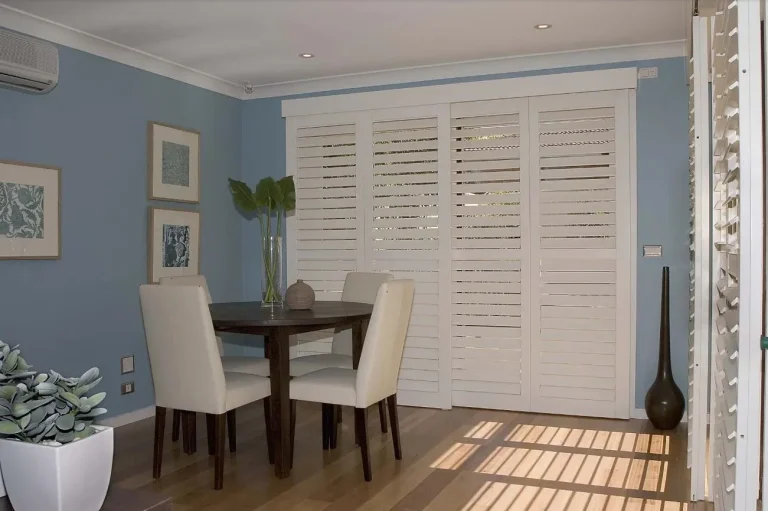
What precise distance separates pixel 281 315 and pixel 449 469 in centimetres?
114

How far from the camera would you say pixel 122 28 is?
4117 millimetres

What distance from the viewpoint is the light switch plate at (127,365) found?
15.0 feet

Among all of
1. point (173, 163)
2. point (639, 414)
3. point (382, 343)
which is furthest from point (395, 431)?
point (173, 163)

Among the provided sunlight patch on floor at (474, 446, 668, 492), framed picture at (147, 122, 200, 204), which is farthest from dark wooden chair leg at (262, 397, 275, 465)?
framed picture at (147, 122, 200, 204)

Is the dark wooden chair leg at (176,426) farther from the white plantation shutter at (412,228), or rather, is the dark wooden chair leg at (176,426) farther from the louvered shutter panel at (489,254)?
the louvered shutter panel at (489,254)

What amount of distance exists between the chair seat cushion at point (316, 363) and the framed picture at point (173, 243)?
1262mm

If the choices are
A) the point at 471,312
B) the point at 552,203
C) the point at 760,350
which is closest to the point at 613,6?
the point at 552,203

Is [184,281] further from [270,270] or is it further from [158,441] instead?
[158,441]

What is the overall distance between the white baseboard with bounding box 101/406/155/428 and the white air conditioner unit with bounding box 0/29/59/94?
1.96 meters

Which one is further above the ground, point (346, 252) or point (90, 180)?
point (90, 180)

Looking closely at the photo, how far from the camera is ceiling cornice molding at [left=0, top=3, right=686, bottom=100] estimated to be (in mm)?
4010

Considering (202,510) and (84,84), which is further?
(84,84)

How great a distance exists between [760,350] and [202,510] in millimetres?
2426

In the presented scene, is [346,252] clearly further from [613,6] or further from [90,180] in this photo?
[613,6]
